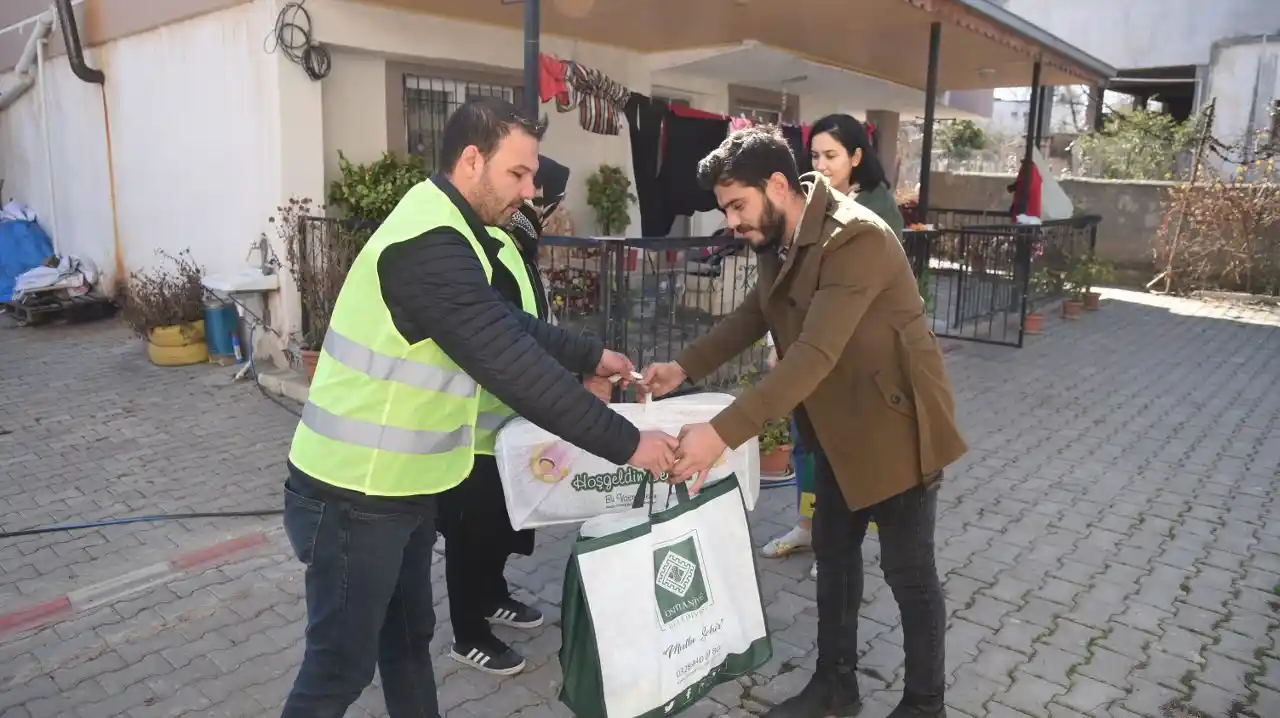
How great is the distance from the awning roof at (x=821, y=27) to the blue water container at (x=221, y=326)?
2777mm

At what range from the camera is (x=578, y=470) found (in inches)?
110

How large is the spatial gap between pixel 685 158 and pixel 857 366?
542 centimetres

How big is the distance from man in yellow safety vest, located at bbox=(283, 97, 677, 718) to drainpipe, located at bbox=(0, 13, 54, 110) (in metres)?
9.84

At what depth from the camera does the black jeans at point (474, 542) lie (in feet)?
9.39

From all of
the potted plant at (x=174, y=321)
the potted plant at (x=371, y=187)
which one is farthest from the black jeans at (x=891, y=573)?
the potted plant at (x=174, y=321)

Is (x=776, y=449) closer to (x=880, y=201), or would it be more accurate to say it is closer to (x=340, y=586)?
(x=880, y=201)

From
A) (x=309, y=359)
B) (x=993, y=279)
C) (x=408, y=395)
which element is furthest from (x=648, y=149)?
(x=408, y=395)

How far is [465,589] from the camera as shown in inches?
117

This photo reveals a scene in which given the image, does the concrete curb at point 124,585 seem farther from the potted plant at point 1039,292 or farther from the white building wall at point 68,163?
the potted plant at point 1039,292

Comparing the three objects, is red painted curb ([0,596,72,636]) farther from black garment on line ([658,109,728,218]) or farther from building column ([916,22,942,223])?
building column ([916,22,942,223])

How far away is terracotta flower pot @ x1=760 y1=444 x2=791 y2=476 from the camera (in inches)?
189

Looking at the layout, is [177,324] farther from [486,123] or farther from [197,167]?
[486,123]

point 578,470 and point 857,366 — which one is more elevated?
point 857,366

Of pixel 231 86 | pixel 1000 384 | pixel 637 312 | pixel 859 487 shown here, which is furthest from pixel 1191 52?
pixel 859 487
